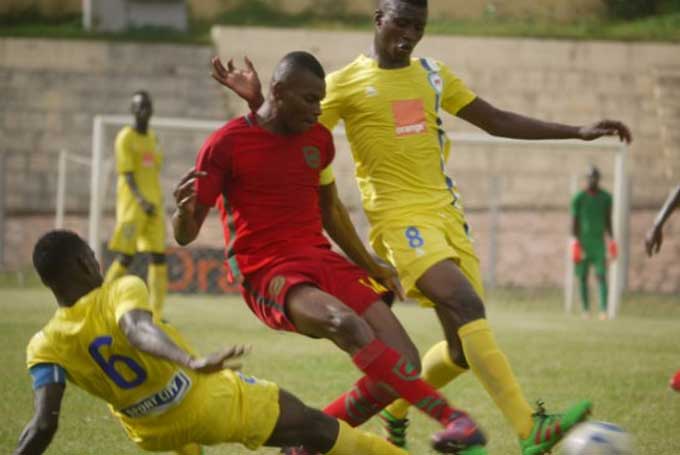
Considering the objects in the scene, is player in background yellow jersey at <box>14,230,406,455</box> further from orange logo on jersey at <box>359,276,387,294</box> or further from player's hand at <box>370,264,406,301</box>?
player's hand at <box>370,264,406,301</box>

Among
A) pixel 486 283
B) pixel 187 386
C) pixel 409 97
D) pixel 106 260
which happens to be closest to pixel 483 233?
pixel 486 283

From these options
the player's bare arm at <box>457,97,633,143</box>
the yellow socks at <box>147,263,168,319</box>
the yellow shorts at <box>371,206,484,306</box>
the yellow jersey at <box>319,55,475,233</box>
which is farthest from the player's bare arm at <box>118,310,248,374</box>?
the yellow socks at <box>147,263,168,319</box>

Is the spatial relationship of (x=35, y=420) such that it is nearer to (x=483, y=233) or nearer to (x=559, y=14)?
(x=483, y=233)

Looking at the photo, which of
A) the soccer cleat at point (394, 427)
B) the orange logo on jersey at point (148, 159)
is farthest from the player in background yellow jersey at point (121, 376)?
the orange logo on jersey at point (148, 159)

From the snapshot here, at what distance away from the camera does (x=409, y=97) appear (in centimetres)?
667

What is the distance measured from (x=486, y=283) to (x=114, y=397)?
16790 millimetres

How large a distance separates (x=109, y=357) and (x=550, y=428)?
1934mm

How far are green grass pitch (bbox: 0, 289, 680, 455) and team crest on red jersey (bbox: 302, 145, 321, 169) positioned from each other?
1602 mm

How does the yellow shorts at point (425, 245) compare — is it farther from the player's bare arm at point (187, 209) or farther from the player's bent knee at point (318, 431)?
the player's bent knee at point (318, 431)

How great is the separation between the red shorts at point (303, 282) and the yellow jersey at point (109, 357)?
0.81 meters

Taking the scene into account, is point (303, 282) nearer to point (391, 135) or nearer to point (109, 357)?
point (109, 357)

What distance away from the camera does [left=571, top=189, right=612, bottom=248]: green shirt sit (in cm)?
A: 1852

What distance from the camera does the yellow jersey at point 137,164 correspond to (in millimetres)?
14039

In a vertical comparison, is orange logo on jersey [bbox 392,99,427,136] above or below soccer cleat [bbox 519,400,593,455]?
above
